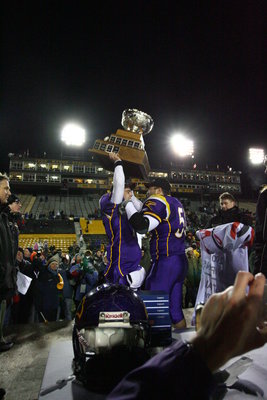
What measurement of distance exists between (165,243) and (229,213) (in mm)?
1277

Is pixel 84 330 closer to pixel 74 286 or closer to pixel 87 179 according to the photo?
pixel 74 286

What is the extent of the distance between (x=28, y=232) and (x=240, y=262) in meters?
27.3

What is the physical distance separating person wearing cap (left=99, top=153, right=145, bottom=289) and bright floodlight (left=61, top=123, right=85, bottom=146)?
35.1 m

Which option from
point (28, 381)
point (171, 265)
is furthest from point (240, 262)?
point (28, 381)

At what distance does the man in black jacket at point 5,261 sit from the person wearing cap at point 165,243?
1.66 metres

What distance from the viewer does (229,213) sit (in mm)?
3953

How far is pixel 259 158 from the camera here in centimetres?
4447

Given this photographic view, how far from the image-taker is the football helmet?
1.38 meters

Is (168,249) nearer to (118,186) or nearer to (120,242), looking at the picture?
(120,242)

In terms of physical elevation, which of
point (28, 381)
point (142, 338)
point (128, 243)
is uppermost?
point (128, 243)

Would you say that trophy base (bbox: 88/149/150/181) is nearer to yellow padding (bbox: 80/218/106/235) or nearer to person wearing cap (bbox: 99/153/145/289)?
person wearing cap (bbox: 99/153/145/289)

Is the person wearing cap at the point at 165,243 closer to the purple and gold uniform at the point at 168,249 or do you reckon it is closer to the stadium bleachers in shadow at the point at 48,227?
the purple and gold uniform at the point at 168,249

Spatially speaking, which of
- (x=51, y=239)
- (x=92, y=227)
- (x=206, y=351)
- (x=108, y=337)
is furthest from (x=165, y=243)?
(x=92, y=227)

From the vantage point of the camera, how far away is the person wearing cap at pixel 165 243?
3217 mm
